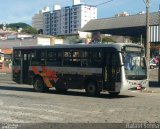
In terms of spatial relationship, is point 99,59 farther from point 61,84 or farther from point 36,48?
point 36,48

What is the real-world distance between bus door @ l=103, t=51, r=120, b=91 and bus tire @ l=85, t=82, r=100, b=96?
0.73 meters

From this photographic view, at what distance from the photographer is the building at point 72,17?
53956 millimetres

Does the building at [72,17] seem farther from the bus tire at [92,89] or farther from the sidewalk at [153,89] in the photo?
the bus tire at [92,89]

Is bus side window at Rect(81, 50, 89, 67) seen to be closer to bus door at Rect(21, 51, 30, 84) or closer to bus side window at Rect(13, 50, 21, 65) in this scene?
bus door at Rect(21, 51, 30, 84)

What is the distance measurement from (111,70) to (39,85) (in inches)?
246

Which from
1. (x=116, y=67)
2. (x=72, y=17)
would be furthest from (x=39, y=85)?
(x=72, y=17)

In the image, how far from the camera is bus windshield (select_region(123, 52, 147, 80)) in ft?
77.1

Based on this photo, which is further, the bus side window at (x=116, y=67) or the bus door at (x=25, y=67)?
the bus door at (x=25, y=67)

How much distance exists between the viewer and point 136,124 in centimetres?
1283

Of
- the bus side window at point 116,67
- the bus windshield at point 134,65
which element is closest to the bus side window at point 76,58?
the bus side window at point 116,67

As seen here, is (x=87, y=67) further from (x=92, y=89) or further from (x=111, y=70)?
(x=111, y=70)

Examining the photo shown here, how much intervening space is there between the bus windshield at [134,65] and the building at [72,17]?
27.0 m

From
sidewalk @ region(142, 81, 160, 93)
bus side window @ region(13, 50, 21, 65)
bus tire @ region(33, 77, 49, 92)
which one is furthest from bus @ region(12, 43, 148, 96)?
sidewalk @ region(142, 81, 160, 93)

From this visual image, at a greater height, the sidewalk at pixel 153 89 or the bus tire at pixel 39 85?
→ the bus tire at pixel 39 85
